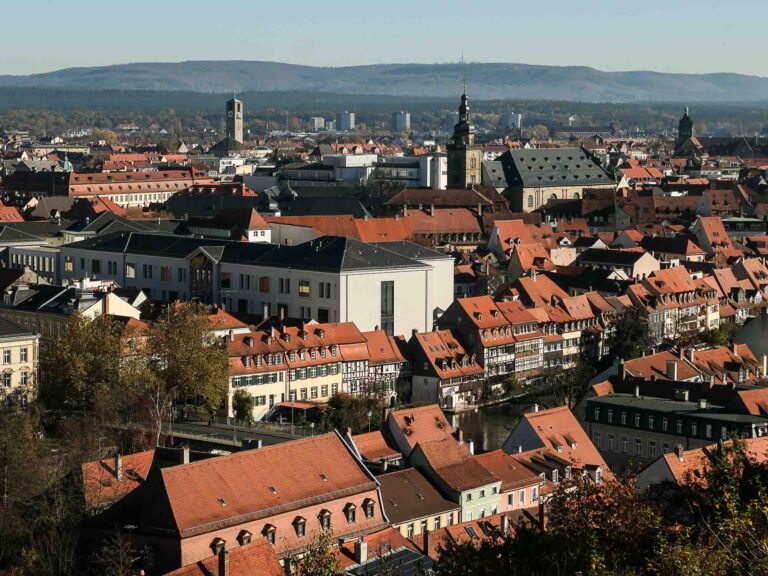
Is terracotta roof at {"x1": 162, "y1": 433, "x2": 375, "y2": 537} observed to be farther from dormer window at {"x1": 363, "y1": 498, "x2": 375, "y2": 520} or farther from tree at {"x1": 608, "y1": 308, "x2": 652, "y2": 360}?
tree at {"x1": 608, "y1": 308, "x2": 652, "y2": 360}

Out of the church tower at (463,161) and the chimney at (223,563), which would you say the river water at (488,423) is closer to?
the chimney at (223,563)

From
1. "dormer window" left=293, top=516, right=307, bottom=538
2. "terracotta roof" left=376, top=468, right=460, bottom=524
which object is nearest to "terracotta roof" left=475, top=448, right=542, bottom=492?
"terracotta roof" left=376, top=468, right=460, bottom=524

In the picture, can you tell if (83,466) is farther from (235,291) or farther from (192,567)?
(235,291)

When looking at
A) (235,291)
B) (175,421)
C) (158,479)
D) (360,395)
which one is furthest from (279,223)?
(158,479)

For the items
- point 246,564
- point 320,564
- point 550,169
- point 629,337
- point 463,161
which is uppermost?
point 320,564

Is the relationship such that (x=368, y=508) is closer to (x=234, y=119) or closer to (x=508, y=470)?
(x=508, y=470)

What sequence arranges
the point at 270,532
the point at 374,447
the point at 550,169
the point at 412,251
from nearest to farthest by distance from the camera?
the point at 270,532, the point at 374,447, the point at 412,251, the point at 550,169

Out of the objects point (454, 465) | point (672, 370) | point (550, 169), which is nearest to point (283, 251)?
point (672, 370)
